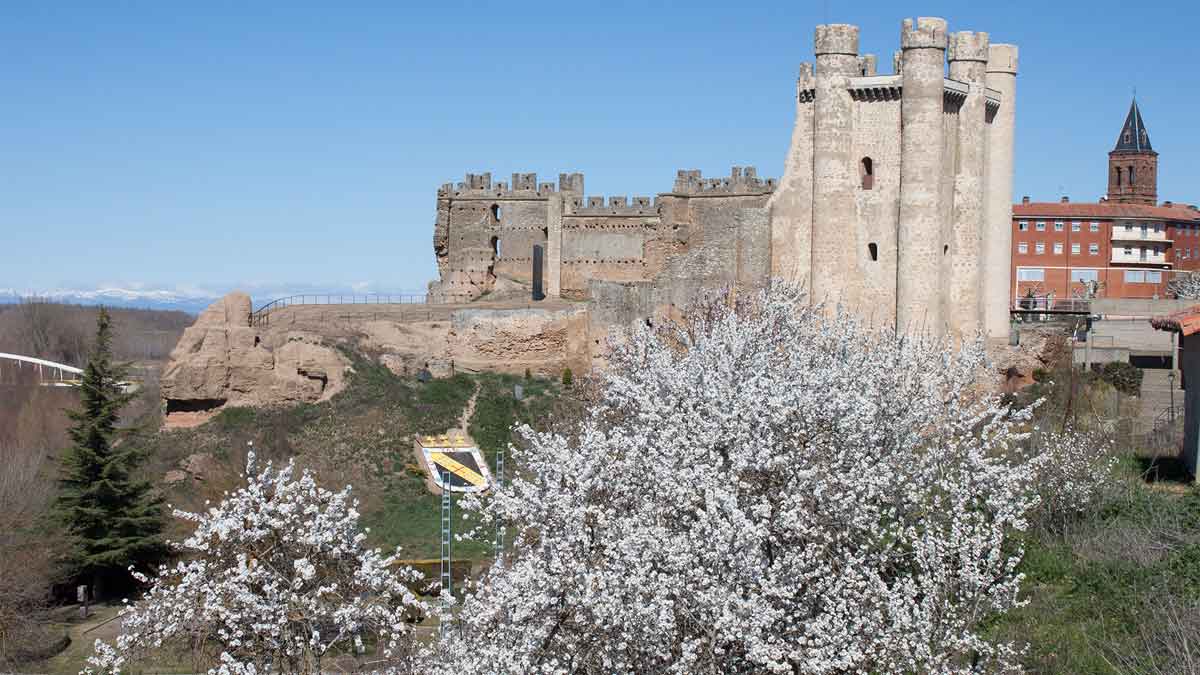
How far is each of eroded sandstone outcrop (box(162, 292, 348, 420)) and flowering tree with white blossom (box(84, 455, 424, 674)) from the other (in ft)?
77.1

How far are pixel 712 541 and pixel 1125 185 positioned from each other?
226 ft

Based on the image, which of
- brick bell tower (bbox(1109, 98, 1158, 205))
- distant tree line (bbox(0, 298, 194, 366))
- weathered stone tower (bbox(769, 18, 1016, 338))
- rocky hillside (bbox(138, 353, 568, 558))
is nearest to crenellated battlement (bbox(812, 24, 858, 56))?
weathered stone tower (bbox(769, 18, 1016, 338))

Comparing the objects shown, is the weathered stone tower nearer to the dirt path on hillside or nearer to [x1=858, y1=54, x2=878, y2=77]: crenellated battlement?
[x1=858, y1=54, x2=878, y2=77]: crenellated battlement

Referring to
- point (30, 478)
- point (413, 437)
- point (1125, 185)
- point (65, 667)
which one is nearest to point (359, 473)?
point (413, 437)

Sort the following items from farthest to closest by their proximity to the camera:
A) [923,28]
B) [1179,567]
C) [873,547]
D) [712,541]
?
[923,28] < [1179,567] < [873,547] < [712,541]

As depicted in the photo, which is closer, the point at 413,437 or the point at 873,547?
the point at 873,547

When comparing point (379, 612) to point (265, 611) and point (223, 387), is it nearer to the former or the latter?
point (265, 611)

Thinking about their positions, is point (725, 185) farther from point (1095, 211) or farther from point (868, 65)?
point (1095, 211)

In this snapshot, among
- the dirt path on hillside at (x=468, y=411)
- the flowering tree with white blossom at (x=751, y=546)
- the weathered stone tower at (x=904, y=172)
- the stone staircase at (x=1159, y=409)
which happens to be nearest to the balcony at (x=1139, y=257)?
the stone staircase at (x=1159, y=409)

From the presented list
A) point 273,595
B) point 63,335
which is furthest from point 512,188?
point 63,335

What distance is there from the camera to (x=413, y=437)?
3988 centimetres

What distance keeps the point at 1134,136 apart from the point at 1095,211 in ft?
41.7

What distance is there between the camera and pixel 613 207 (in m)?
47.6

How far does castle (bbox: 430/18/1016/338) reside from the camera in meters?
37.8
